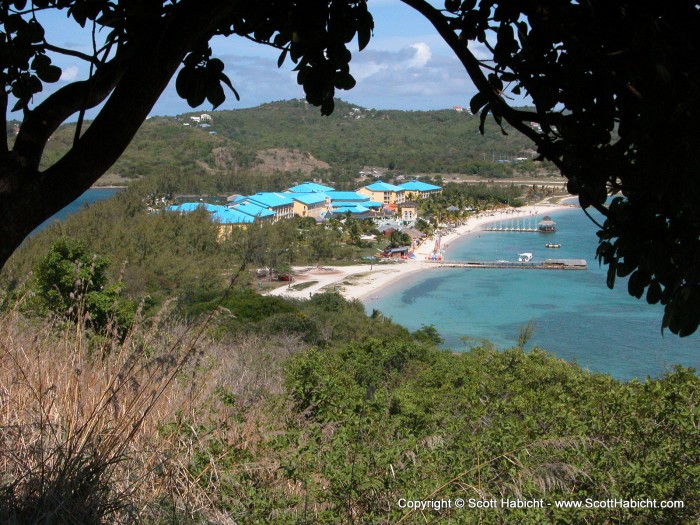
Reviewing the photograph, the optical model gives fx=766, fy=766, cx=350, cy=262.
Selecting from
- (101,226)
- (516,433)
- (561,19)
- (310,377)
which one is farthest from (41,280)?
(101,226)

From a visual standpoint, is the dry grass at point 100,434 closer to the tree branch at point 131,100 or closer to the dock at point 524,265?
the tree branch at point 131,100

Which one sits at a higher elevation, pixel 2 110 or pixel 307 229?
pixel 2 110

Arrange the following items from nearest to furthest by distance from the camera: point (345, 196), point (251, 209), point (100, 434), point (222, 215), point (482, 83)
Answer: point (482, 83)
point (100, 434)
point (222, 215)
point (251, 209)
point (345, 196)

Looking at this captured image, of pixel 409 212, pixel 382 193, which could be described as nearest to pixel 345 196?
pixel 382 193

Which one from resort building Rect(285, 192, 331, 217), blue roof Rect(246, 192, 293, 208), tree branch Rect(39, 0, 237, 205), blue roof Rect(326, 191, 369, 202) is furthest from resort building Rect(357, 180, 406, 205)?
tree branch Rect(39, 0, 237, 205)

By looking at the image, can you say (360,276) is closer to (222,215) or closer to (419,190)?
(222,215)

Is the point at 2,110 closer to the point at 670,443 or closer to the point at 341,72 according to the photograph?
the point at 341,72

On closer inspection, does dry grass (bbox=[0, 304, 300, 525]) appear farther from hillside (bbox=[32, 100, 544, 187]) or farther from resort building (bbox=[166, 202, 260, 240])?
hillside (bbox=[32, 100, 544, 187])
